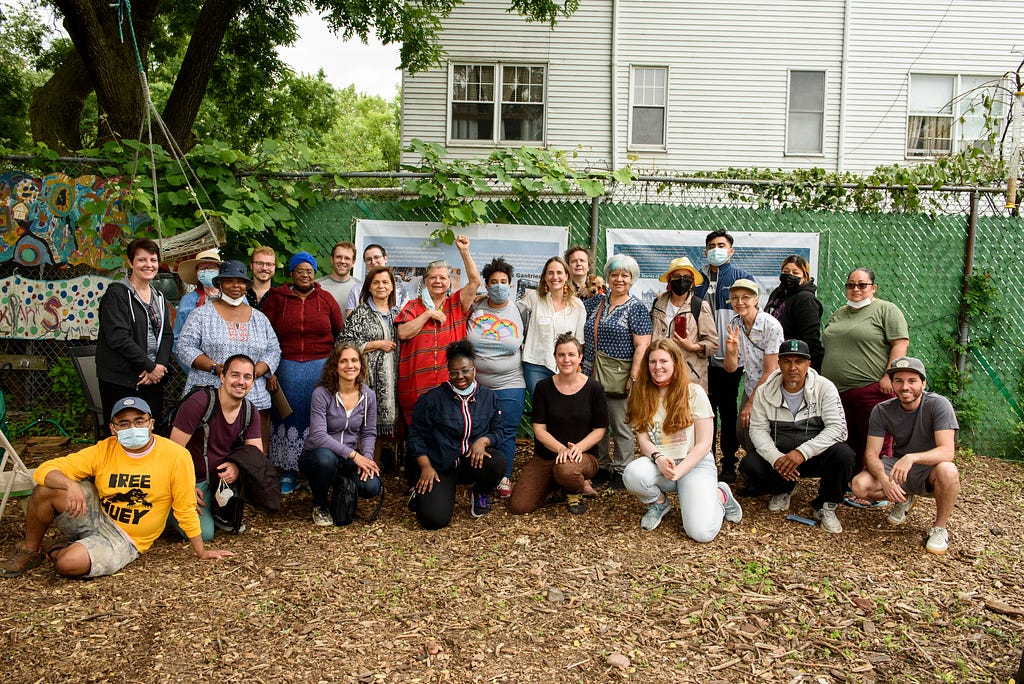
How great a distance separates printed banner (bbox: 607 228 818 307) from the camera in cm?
662

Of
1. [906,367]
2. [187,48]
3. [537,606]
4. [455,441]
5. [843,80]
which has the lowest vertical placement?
[537,606]

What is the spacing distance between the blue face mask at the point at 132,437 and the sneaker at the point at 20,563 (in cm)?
79

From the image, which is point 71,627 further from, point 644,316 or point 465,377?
point 644,316

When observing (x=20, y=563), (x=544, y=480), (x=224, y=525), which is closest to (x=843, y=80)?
(x=544, y=480)

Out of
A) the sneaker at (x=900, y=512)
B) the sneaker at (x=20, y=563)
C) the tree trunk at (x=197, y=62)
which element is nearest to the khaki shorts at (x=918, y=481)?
the sneaker at (x=900, y=512)

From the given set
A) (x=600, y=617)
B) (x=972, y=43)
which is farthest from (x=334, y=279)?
(x=972, y=43)

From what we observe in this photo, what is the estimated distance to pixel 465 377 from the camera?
16.4 ft

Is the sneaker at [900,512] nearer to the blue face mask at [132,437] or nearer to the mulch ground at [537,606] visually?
the mulch ground at [537,606]

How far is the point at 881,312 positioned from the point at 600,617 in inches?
127

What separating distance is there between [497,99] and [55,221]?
29.2 ft

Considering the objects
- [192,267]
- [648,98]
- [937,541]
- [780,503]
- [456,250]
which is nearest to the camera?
[937,541]

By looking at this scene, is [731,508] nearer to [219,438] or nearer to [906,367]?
[906,367]

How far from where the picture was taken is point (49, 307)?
264 inches

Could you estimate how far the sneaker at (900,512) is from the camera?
16.2 feet
